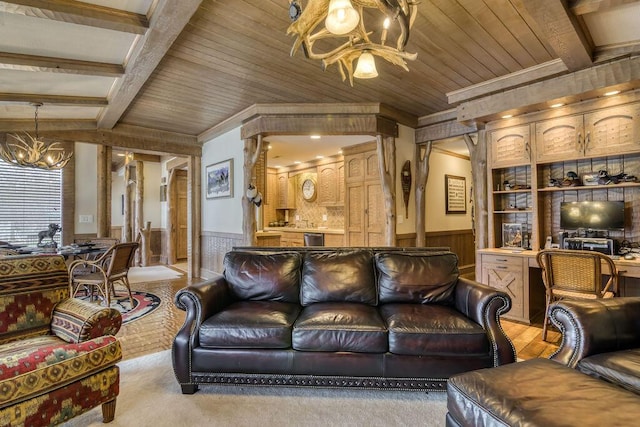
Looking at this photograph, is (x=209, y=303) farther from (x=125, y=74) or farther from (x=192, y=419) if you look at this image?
(x=125, y=74)

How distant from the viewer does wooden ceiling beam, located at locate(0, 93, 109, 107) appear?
3.62 meters

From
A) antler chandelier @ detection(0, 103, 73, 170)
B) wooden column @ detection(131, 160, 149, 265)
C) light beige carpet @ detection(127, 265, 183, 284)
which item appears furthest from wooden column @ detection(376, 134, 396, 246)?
wooden column @ detection(131, 160, 149, 265)

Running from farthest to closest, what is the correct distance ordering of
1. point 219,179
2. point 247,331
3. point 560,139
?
point 219,179
point 560,139
point 247,331

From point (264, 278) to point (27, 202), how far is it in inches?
182

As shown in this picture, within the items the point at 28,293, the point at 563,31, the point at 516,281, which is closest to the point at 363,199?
the point at 516,281

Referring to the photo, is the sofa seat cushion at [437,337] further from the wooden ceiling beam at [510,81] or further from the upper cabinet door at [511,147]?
the wooden ceiling beam at [510,81]

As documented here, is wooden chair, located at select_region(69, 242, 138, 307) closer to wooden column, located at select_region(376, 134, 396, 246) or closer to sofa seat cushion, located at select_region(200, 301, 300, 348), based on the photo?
sofa seat cushion, located at select_region(200, 301, 300, 348)

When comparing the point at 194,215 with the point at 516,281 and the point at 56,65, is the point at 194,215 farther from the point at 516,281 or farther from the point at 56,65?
the point at 516,281

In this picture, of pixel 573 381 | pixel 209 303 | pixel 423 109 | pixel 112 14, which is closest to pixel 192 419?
pixel 209 303

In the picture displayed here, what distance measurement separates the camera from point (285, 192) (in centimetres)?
854

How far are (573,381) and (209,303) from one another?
2.07 m

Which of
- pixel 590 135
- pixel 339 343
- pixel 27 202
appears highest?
pixel 590 135

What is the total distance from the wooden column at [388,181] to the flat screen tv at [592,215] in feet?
6.65

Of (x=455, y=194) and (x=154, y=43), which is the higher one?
(x=154, y=43)
